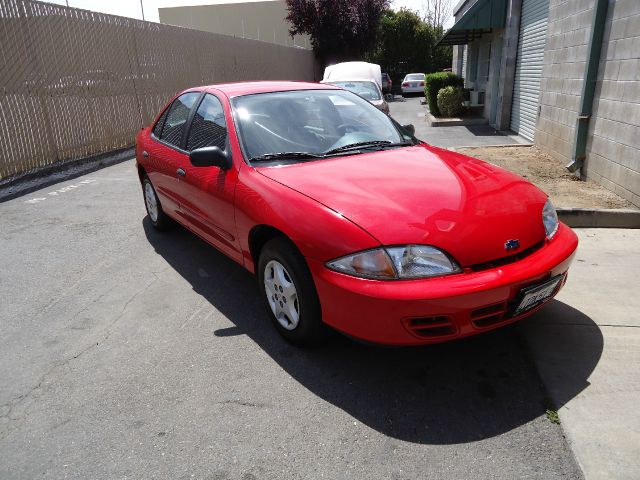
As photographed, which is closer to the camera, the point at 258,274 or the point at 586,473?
the point at 586,473

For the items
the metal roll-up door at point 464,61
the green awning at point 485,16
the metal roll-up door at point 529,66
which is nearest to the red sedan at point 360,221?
the metal roll-up door at point 529,66

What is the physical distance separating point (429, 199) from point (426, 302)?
0.68 meters

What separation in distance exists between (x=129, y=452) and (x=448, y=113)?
47.0ft

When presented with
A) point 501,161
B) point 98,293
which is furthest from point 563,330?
point 501,161

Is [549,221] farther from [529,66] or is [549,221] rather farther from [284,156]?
[529,66]

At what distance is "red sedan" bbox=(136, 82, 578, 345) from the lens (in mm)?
2475

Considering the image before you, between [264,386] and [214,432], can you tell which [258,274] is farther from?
[214,432]

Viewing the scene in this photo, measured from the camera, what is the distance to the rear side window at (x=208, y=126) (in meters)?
3.76

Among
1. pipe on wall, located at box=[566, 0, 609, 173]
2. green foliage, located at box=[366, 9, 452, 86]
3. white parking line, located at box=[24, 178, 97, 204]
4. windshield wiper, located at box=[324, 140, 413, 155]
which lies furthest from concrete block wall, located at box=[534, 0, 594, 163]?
green foliage, located at box=[366, 9, 452, 86]

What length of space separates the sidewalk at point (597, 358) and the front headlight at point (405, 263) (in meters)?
0.91

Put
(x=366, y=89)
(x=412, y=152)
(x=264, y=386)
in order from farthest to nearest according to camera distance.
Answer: (x=366, y=89) < (x=412, y=152) < (x=264, y=386)

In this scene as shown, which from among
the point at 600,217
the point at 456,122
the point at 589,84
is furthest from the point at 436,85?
the point at 600,217

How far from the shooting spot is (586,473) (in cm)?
210

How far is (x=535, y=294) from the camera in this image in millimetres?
2648
